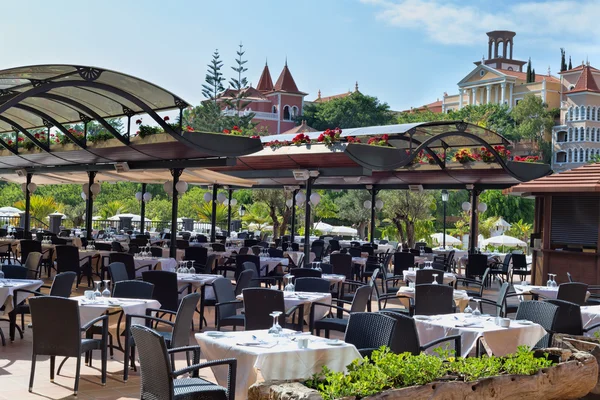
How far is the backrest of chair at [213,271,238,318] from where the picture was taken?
820 cm

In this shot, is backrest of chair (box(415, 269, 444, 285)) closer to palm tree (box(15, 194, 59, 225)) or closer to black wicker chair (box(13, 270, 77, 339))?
black wicker chair (box(13, 270, 77, 339))

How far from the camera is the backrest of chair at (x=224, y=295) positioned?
323 inches

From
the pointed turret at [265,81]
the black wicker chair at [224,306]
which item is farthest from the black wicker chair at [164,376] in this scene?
the pointed turret at [265,81]

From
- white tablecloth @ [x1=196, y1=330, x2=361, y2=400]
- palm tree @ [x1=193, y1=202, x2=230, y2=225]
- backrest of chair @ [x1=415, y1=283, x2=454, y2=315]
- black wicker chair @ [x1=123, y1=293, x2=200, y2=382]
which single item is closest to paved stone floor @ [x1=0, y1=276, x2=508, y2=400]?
black wicker chair @ [x1=123, y1=293, x2=200, y2=382]

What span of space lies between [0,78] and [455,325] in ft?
20.1

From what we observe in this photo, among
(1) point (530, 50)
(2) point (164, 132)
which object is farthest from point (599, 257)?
(1) point (530, 50)

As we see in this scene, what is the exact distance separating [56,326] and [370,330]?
8.34ft

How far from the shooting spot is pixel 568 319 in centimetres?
767

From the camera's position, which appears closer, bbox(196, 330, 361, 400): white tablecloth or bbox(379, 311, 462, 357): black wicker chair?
bbox(196, 330, 361, 400): white tablecloth

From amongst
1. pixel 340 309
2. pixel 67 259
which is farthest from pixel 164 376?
pixel 67 259

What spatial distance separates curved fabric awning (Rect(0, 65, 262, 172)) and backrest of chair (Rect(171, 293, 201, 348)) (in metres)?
3.77

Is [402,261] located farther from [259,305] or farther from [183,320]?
[183,320]

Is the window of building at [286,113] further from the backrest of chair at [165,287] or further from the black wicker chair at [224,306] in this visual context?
the black wicker chair at [224,306]

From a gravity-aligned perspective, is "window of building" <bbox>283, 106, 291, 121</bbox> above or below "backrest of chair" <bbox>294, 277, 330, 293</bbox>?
Result: above
